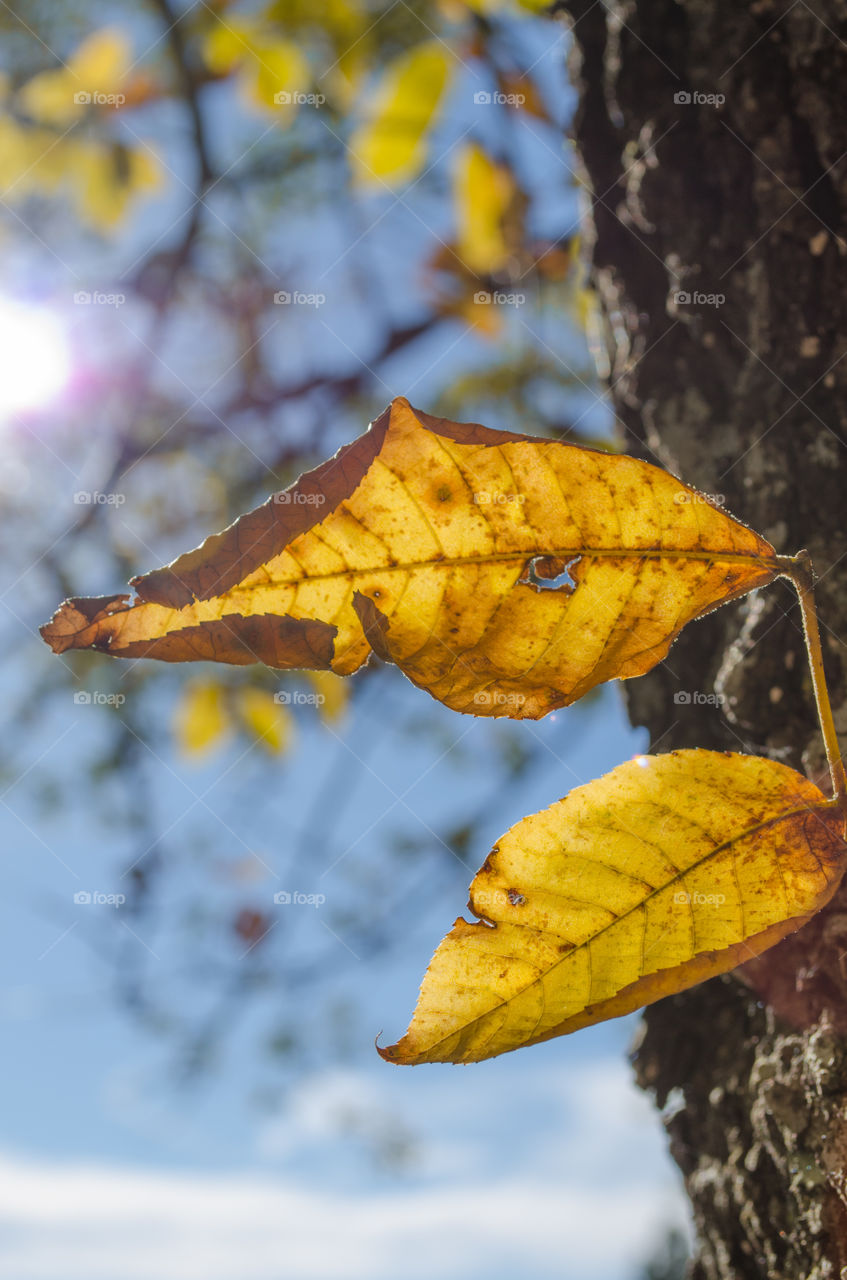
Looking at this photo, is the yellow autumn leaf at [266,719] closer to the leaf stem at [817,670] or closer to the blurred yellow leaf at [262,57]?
the blurred yellow leaf at [262,57]

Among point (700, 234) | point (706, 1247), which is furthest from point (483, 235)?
point (706, 1247)

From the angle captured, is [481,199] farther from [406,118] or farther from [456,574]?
[456,574]

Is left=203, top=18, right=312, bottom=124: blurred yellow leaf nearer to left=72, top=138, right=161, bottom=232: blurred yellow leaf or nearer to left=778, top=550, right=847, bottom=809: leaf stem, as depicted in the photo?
left=72, top=138, right=161, bottom=232: blurred yellow leaf

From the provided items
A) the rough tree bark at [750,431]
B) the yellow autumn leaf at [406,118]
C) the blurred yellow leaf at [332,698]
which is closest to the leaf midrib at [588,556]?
the rough tree bark at [750,431]

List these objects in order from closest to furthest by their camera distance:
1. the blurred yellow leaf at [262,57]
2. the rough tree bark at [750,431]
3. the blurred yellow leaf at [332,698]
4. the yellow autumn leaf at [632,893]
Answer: the yellow autumn leaf at [632,893] < the rough tree bark at [750,431] < the blurred yellow leaf at [262,57] < the blurred yellow leaf at [332,698]

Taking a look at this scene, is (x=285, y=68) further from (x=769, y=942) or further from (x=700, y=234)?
A: (x=769, y=942)

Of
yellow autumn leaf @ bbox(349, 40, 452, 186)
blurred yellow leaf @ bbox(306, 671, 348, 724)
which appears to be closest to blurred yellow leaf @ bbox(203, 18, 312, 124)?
yellow autumn leaf @ bbox(349, 40, 452, 186)

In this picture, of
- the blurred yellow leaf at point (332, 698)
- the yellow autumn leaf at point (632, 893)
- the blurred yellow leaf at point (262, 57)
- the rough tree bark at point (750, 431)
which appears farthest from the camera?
the blurred yellow leaf at point (332, 698)
